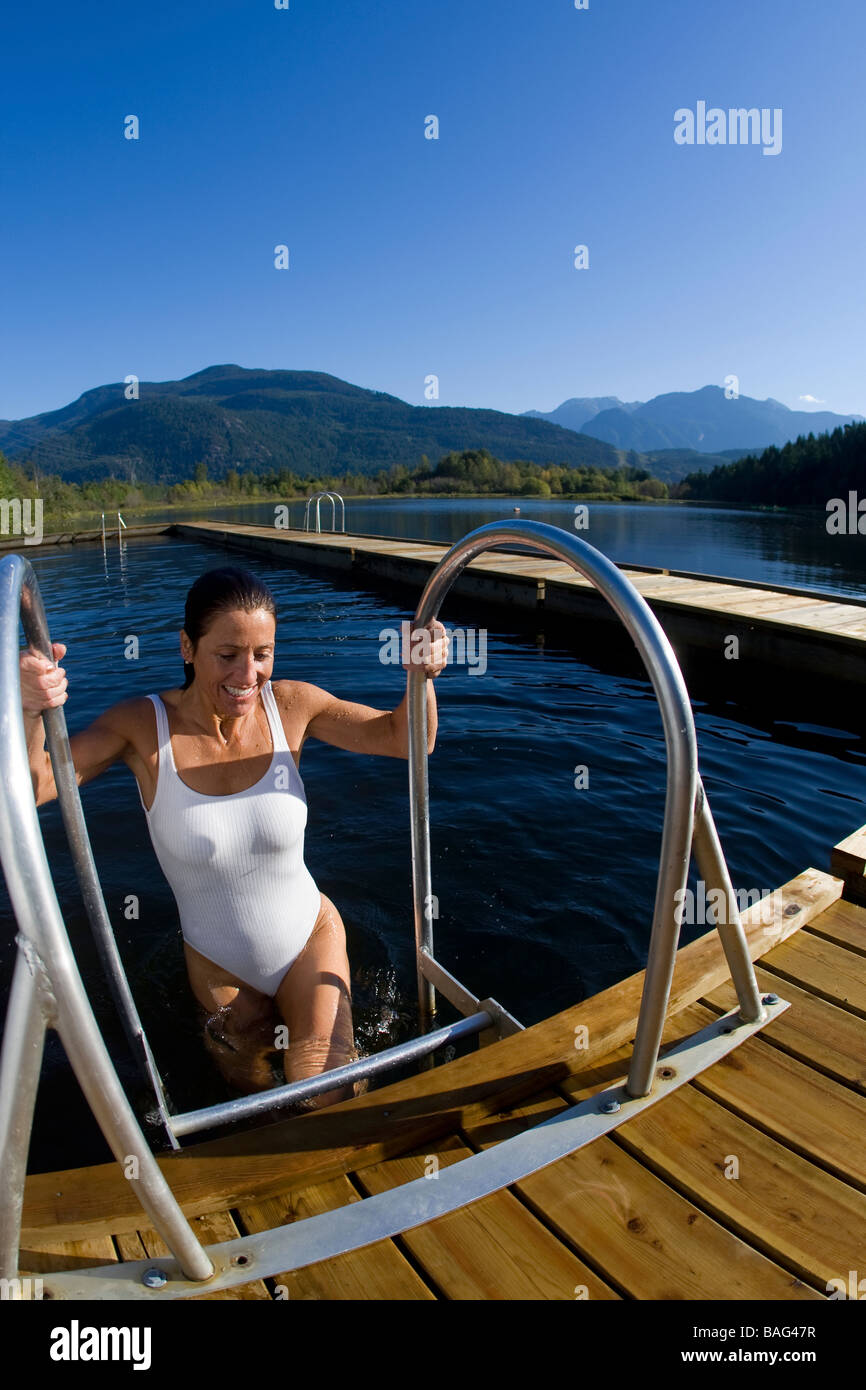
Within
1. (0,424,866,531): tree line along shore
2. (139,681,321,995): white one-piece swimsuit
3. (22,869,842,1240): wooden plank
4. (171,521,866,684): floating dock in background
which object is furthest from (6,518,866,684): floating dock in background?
(0,424,866,531): tree line along shore

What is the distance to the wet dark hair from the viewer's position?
213 cm

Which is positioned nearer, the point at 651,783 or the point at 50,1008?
the point at 50,1008

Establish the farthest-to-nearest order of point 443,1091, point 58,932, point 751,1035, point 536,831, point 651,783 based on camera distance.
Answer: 1. point 651,783
2. point 536,831
3. point 751,1035
4. point 443,1091
5. point 58,932

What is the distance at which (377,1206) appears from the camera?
1544mm

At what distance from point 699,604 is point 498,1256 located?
8.31 meters

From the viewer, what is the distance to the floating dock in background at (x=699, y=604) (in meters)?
7.66

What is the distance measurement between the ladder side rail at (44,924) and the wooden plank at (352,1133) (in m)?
0.36

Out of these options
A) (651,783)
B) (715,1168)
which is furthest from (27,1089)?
(651,783)

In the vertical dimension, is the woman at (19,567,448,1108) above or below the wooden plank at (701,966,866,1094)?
above

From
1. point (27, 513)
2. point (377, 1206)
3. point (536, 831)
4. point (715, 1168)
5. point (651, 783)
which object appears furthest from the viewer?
point (27, 513)

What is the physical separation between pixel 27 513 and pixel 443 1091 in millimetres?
47507

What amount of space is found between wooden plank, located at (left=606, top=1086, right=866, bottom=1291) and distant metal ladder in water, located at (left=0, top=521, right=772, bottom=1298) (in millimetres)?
74

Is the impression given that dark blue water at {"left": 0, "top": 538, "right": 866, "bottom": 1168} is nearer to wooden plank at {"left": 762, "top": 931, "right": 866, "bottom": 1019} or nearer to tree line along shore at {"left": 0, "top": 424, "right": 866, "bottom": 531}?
wooden plank at {"left": 762, "top": 931, "right": 866, "bottom": 1019}
